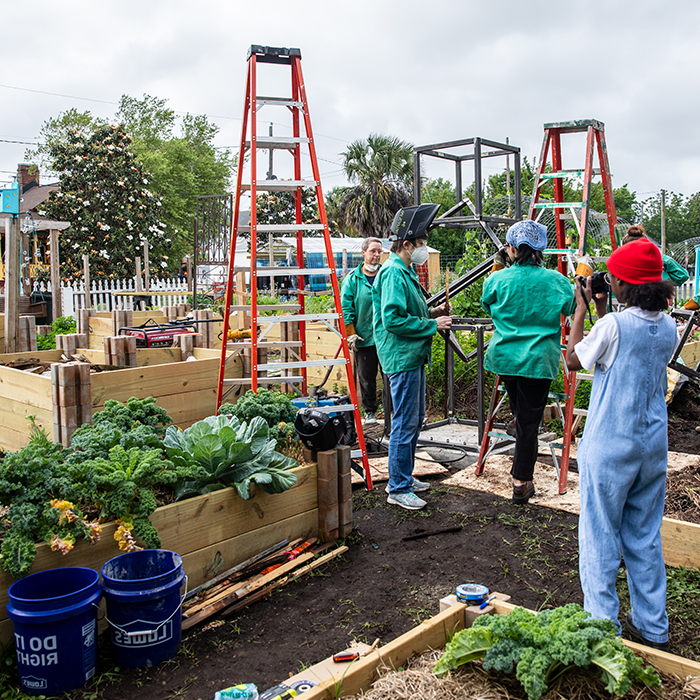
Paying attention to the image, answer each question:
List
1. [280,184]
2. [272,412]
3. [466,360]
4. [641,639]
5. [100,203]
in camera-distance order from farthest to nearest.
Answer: [100,203] → [466,360] → [280,184] → [272,412] → [641,639]

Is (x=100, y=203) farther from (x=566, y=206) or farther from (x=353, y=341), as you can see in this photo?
(x=566, y=206)

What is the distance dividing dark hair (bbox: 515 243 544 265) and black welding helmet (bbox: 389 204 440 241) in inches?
26.9

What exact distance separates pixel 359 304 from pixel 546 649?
570cm

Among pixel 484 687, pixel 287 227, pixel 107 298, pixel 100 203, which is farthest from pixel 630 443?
pixel 100 203

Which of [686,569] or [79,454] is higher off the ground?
[79,454]

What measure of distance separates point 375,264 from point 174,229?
98.0ft

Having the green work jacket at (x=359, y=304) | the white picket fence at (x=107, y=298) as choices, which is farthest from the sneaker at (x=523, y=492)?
the white picket fence at (x=107, y=298)

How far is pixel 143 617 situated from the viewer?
2812mm

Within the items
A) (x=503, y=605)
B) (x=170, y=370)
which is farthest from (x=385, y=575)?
(x=170, y=370)

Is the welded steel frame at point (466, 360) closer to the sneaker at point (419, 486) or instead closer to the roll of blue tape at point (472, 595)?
the sneaker at point (419, 486)

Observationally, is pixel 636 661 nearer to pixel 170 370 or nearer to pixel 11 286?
pixel 170 370

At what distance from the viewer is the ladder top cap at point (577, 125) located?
514 centimetres

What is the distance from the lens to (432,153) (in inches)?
261

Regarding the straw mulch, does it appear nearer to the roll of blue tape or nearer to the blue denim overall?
the roll of blue tape
